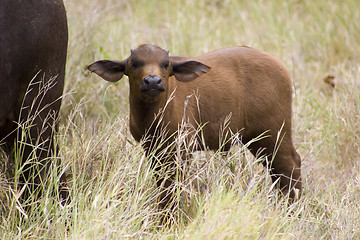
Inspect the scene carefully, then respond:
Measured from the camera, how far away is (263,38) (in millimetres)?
8422

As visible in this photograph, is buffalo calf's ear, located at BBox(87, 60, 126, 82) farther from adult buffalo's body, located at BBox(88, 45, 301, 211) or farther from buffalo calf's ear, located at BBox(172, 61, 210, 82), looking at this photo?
buffalo calf's ear, located at BBox(172, 61, 210, 82)

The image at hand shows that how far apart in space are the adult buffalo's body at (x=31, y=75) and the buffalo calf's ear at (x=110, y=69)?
44cm

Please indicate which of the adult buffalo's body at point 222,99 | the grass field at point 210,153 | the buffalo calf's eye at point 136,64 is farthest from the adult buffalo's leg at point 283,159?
the buffalo calf's eye at point 136,64

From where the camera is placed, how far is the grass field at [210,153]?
3.93 meters

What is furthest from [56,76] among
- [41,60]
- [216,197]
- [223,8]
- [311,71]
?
[223,8]

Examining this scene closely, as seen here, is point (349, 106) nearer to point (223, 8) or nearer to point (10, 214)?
point (10, 214)

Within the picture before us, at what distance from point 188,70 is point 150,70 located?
374 mm

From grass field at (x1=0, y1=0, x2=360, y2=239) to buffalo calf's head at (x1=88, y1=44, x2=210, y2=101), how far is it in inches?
15.7

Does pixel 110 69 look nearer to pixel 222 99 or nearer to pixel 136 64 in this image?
pixel 136 64

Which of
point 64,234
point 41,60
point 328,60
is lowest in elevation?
point 64,234

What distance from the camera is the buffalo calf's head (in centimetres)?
421

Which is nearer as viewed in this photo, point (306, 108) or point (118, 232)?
point (118, 232)

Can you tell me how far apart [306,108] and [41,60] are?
330 centimetres

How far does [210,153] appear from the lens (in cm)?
511
